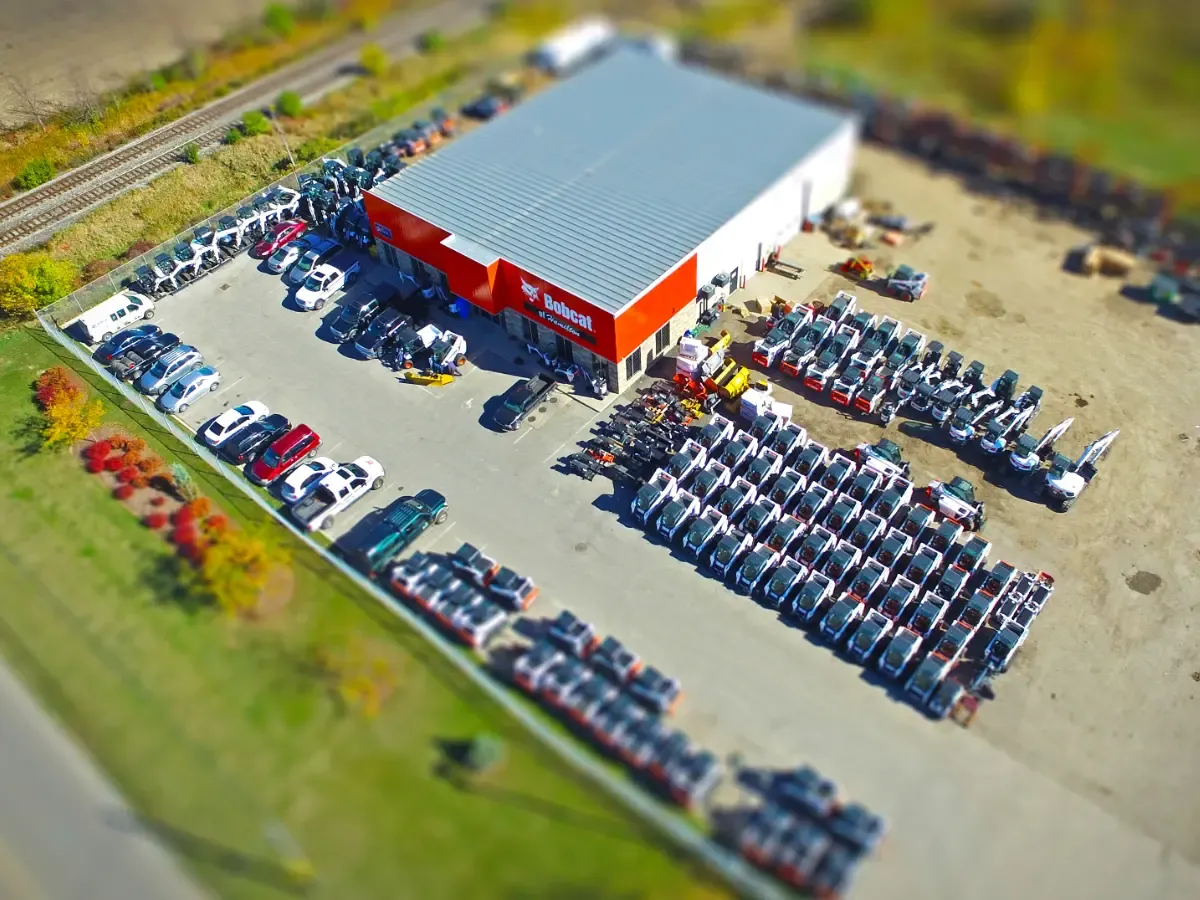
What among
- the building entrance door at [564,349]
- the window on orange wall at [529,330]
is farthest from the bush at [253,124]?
the building entrance door at [564,349]

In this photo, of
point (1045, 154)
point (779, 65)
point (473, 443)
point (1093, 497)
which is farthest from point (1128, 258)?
point (473, 443)

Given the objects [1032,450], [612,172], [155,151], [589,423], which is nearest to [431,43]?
[155,151]

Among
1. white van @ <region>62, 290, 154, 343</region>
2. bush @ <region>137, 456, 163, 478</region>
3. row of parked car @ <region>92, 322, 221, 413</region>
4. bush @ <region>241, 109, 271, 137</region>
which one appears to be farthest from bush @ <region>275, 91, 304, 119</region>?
bush @ <region>137, 456, 163, 478</region>

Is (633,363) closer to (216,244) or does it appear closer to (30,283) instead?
(216,244)

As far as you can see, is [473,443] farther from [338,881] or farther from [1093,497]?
[1093,497]

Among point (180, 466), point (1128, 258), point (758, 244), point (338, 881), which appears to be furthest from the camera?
point (1128, 258)

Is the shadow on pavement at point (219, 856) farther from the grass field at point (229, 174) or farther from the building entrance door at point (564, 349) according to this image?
the grass field at point (229, 174)
